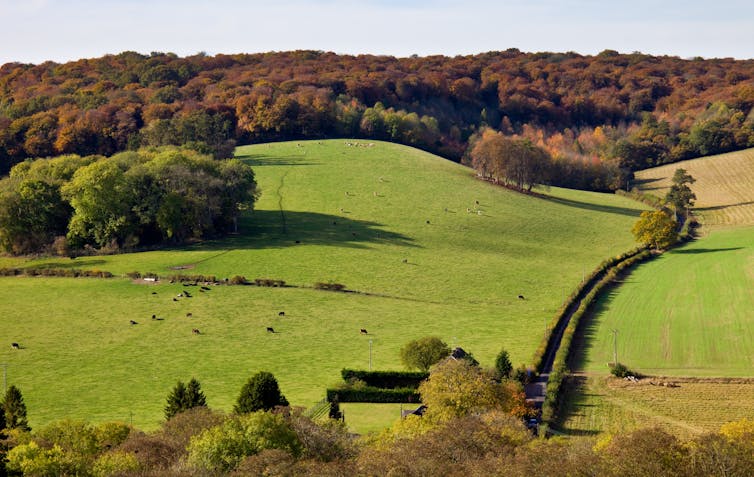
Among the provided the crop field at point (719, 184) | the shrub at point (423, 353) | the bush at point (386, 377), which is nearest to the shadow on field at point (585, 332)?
the shrub at point (423, 353)

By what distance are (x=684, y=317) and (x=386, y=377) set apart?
36.7 m

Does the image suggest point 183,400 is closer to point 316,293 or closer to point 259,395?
point 259,395

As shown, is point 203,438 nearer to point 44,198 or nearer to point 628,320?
point 628,320

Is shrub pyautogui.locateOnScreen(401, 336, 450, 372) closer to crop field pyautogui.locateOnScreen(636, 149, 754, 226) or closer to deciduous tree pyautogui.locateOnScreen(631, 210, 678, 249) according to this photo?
deciduous tree pyautogui.locateOnScreen(631, 210, 678, 249)

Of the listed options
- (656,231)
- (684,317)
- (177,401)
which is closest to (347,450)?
(177,401)

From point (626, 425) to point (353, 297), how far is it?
134 ft

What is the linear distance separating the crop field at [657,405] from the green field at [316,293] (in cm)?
938

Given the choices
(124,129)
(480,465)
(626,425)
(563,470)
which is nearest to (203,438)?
(480,465)

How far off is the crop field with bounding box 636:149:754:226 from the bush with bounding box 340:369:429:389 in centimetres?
9036

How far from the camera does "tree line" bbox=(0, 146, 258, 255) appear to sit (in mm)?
115062

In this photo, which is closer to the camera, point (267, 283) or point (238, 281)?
point (238, 281)

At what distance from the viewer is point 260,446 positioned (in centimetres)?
4744

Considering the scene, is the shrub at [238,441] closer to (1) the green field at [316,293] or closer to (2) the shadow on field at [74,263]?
(1) the green field at [316,293]

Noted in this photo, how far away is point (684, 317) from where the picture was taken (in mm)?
93375
